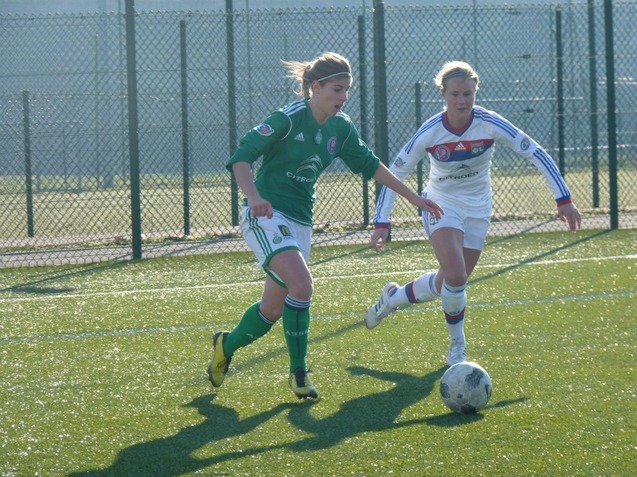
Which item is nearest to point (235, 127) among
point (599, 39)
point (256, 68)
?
point (256, 68)

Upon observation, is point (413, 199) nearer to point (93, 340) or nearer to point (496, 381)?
point (496, 381)

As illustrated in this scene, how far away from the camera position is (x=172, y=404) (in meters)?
5.30

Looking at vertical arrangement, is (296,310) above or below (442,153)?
below

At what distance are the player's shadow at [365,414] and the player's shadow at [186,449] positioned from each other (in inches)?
6.5

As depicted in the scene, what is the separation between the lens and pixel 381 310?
686cm

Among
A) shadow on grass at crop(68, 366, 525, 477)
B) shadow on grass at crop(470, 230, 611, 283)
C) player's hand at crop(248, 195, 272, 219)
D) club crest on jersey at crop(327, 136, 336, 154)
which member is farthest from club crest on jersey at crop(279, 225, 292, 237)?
shadow on grass at crop(470, 230, 611, 283)

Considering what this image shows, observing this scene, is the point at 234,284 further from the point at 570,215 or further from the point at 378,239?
the point at 570,215

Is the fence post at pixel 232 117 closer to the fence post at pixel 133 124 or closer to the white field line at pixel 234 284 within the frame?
the fence post at pixel 133 124

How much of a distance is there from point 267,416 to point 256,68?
892 cm

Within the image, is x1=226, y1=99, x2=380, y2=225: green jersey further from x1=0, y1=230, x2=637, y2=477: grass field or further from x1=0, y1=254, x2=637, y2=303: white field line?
x1=0, y1=254, x2=637, y2=303: white field line

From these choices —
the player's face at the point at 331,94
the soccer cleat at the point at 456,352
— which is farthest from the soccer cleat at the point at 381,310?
the player's face at the point at 331,94

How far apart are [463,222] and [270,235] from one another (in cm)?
140

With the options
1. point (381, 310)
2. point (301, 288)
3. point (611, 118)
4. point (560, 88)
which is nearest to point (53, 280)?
point (381, 310)

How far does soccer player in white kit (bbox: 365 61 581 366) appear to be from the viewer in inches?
238
